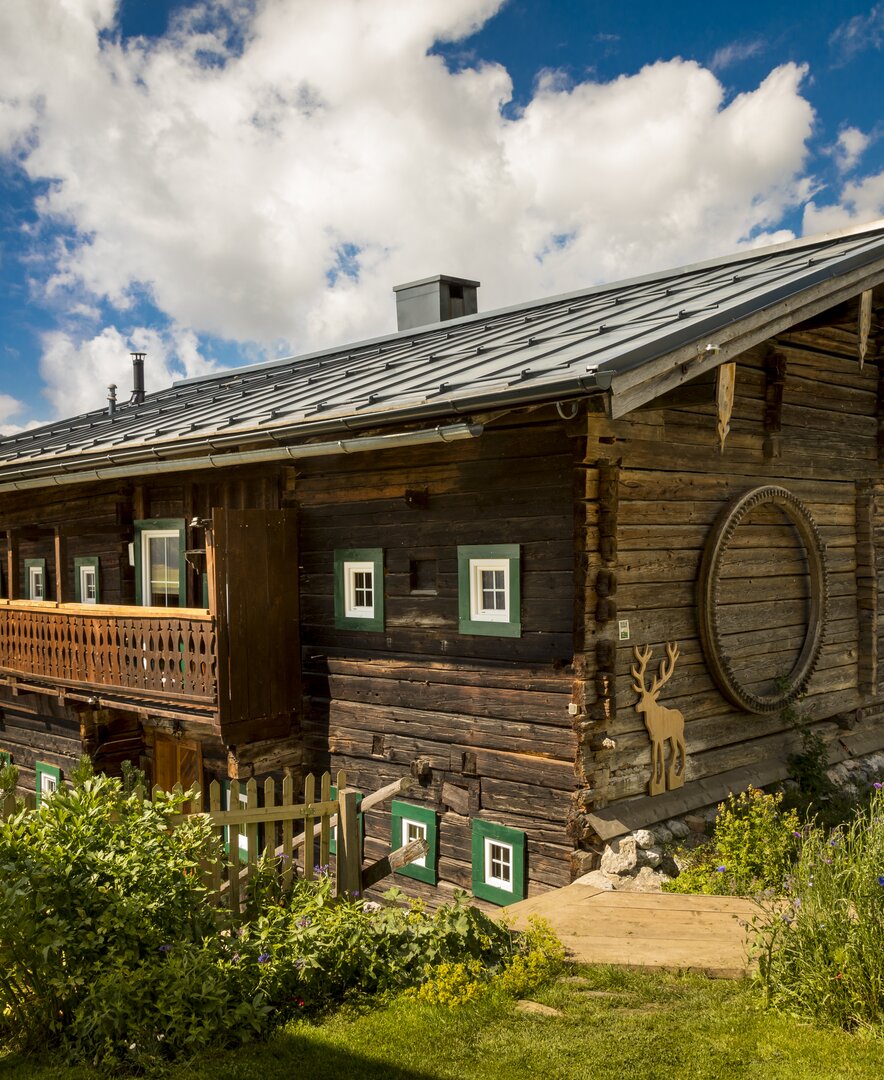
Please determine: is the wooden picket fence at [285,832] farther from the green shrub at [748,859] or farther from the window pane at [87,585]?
the window pane at [87,585]

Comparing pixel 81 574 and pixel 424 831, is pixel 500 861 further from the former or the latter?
pixel 81 574

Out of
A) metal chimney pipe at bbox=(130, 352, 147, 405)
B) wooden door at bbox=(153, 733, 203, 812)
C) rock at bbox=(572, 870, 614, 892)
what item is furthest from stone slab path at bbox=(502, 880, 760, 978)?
metal chimney pipe at bbox=(130, 352, 147, 405)

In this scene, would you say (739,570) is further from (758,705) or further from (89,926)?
(89,926)

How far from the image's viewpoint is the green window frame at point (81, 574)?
45.9 feet

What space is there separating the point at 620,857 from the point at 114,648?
613 centimetres

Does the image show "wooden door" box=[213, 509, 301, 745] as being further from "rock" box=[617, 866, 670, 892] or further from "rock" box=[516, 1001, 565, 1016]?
"rock" box=[516, 1001, 565, 1016]

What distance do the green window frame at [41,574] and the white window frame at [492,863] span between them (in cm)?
954

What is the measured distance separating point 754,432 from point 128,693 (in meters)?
7.48

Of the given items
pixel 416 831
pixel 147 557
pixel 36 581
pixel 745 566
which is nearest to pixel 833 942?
pixel 416 831

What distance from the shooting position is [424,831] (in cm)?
992

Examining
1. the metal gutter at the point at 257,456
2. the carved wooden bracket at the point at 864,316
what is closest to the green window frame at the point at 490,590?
the metal gutter at the point at 257,456

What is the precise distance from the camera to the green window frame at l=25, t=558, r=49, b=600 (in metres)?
15.8

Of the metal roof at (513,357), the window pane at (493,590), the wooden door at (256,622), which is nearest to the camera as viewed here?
the metal roof at (513,357)

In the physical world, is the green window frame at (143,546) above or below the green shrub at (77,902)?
above
